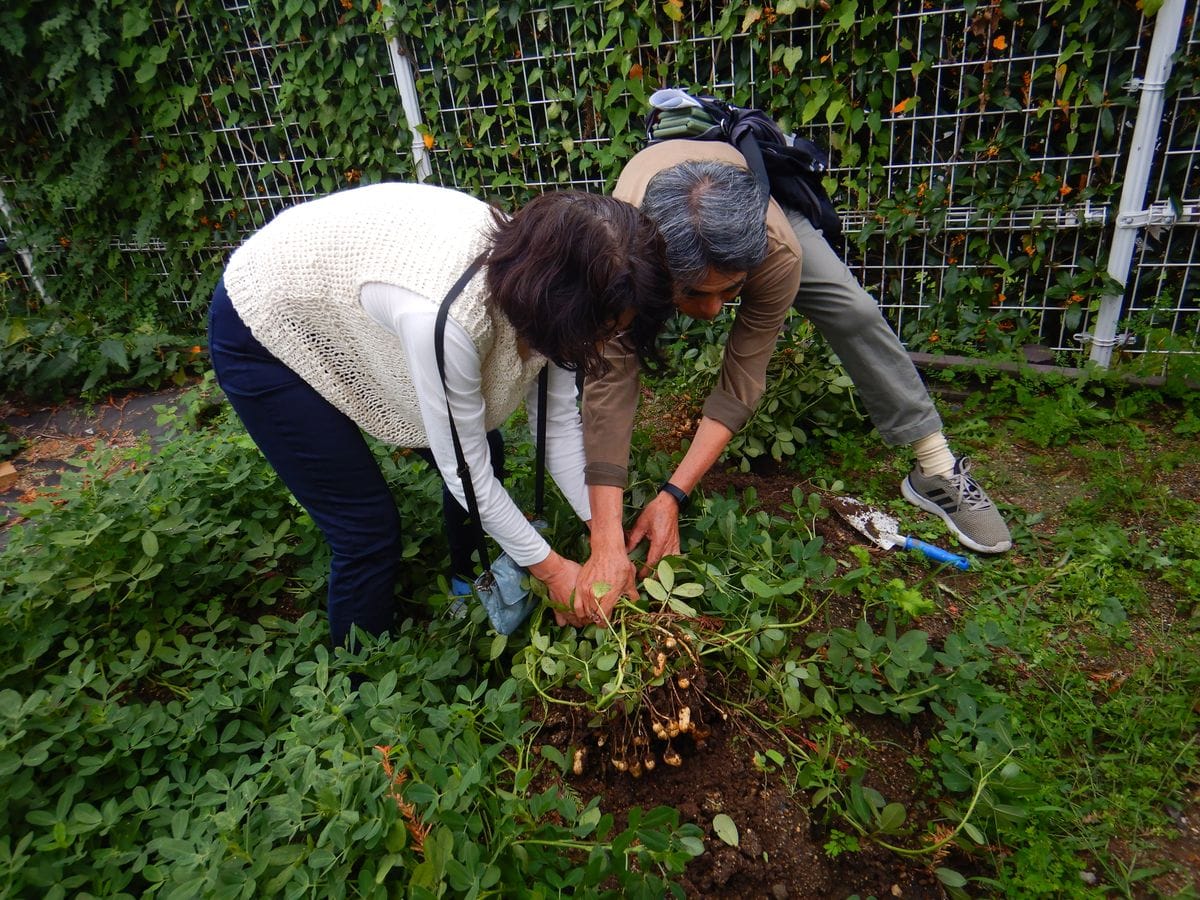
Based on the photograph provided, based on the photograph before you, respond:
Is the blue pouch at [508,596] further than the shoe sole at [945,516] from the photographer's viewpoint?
No

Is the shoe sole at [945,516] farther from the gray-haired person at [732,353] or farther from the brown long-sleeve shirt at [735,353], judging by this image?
the brown long-sleeve shirt at [735,353]

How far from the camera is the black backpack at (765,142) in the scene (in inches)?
94.8

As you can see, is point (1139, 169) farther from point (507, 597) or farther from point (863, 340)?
point (507, 597)

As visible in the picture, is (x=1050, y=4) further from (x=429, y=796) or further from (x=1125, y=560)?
(x=429, y=796)

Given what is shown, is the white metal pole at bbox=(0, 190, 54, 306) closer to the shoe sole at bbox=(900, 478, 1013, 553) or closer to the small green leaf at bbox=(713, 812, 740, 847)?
the shoe sole at bbox=(900, 478, 1013, 553)

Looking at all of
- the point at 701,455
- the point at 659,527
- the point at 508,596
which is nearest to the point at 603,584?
the point at 508,596

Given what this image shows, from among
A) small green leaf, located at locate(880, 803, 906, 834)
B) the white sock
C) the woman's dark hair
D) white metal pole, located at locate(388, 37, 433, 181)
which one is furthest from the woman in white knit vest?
white metal pole, located at locate(388, 37, 433, 181)

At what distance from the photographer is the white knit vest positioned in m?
1.59

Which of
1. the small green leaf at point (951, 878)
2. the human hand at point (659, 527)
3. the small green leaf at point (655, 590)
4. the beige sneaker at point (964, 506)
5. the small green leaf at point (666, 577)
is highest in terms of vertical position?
the small green leaf at point (666, 577)

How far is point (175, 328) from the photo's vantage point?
572cm

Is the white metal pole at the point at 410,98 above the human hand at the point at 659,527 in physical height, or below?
above

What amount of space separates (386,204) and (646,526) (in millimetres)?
1086

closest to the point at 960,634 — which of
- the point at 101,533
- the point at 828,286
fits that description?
the point at 828,286

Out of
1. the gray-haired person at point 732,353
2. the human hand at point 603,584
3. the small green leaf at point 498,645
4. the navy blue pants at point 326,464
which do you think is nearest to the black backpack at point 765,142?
the gray-haired person at point 732,353
